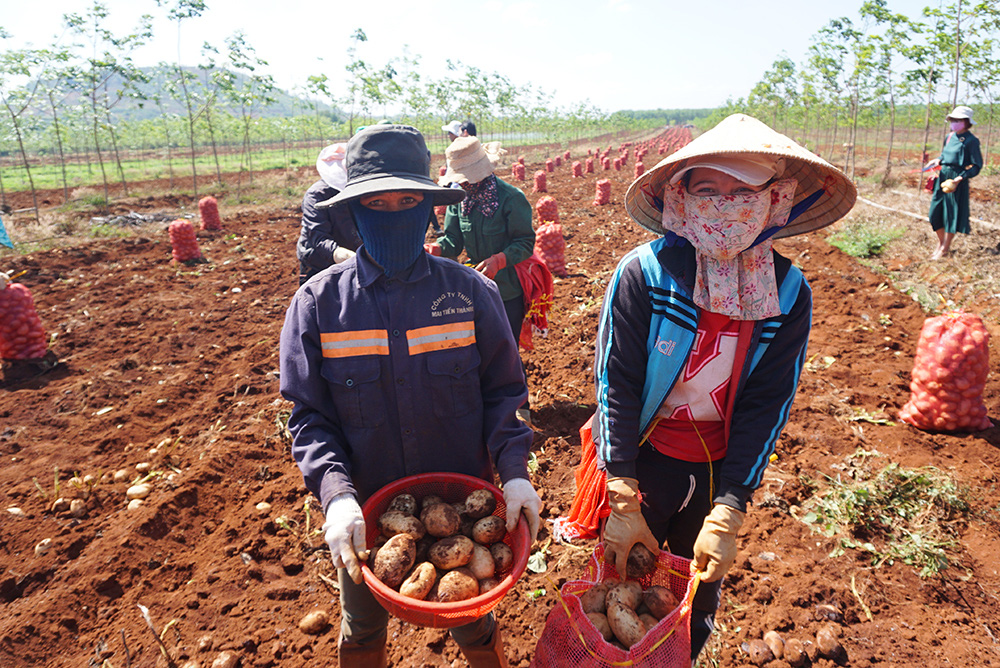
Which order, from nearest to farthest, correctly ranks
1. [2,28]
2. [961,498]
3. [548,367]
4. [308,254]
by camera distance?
[961,498], [308,254], [548,367], [2,28]

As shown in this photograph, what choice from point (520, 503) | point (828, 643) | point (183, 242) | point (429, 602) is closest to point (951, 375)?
point (828, 643)

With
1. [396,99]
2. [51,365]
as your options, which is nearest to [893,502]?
[51,365]

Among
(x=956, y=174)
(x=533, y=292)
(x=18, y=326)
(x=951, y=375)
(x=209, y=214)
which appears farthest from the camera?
(x=209, y=214)

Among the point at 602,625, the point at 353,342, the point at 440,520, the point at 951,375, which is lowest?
the point at 951,375

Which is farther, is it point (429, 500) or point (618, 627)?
point (429, 500)

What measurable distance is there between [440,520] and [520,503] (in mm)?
260

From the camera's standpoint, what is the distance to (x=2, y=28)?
1285cm

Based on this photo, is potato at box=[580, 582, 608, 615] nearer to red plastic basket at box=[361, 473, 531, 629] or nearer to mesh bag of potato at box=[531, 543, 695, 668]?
mesh bag of potato at box=[531, 543, 695, 668]

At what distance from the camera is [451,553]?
1.57 meters

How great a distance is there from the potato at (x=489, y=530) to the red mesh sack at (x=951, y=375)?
150 inches

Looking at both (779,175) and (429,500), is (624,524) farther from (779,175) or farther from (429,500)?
(779,175)

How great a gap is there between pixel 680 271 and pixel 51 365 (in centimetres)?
686

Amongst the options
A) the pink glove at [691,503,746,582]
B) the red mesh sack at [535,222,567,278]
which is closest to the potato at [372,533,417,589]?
the pink glove at [691,503,746,582]

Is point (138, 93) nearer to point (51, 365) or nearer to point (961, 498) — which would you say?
point (51, 365)
